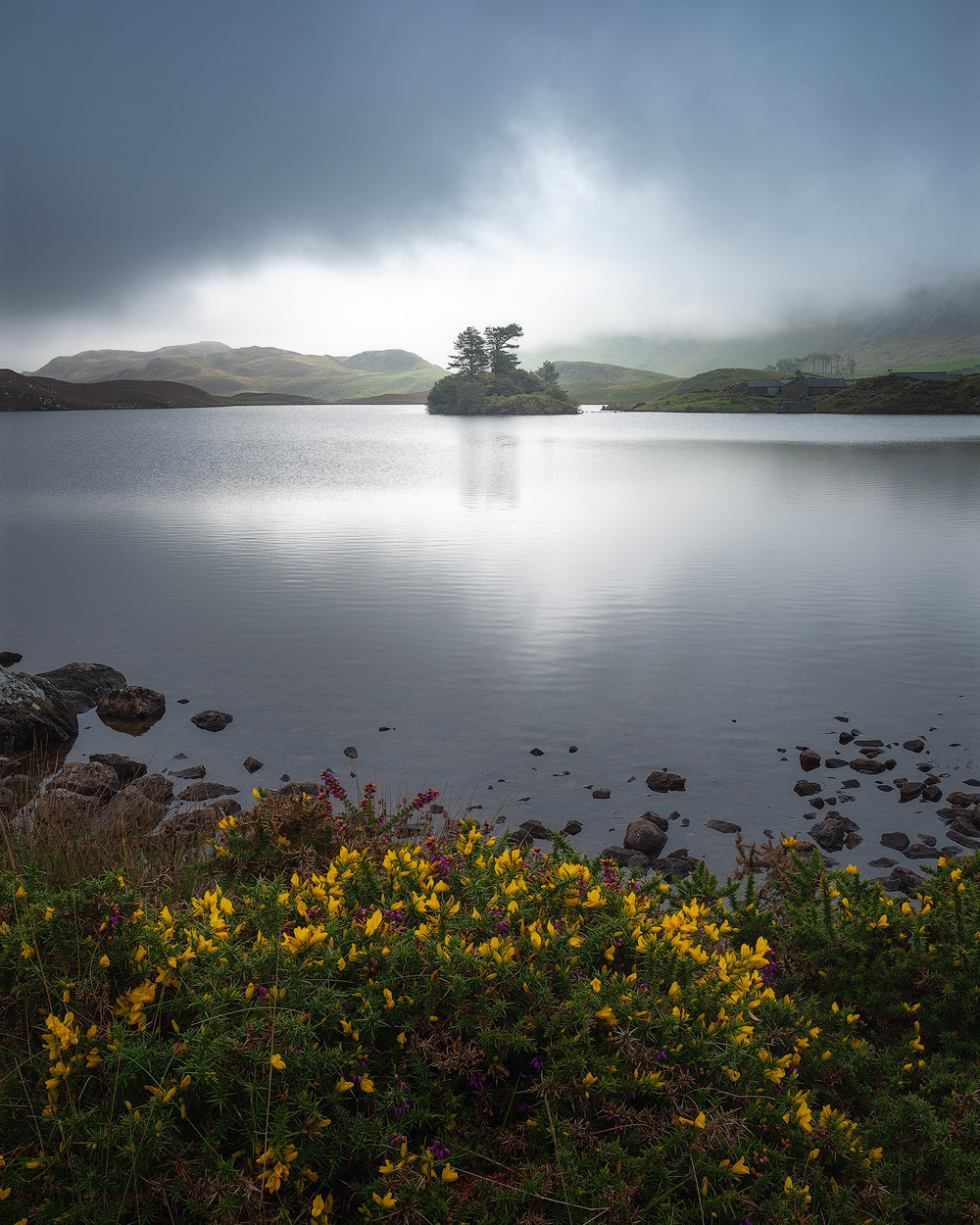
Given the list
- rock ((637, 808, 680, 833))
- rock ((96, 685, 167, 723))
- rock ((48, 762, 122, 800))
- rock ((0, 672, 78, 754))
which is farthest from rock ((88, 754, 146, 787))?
rock ((637, 808, 680, 833))

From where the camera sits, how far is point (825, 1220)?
378 centimetres

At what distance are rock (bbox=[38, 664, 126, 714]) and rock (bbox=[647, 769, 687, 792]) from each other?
9501mm

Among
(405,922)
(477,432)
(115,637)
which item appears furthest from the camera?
(477,432)

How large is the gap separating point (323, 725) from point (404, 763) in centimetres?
205

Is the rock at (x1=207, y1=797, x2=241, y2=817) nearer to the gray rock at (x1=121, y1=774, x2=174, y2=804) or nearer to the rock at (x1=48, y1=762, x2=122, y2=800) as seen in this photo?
the gray rock at (x1=121, y1=774, x2=174, y2=804)

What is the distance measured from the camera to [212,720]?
42.0ft

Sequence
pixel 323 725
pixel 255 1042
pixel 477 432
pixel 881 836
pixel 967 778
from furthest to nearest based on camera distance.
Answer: pixel 477 432 → pixel 323 725 → pixel 967 778 → pixel 881 836 → pixel 255 1042

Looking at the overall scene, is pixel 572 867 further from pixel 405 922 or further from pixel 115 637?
pixel 115 637

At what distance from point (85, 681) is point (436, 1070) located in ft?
41.2

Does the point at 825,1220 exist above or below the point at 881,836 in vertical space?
above

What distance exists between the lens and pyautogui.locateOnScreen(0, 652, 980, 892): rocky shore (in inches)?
351

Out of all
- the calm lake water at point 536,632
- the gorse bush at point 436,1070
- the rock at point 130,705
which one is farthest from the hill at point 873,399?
the gorse bush at point 436,1070

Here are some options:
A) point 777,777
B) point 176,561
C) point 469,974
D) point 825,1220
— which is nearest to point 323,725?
point 777,777

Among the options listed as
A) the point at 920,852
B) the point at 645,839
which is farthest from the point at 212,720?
the point at 920,852
